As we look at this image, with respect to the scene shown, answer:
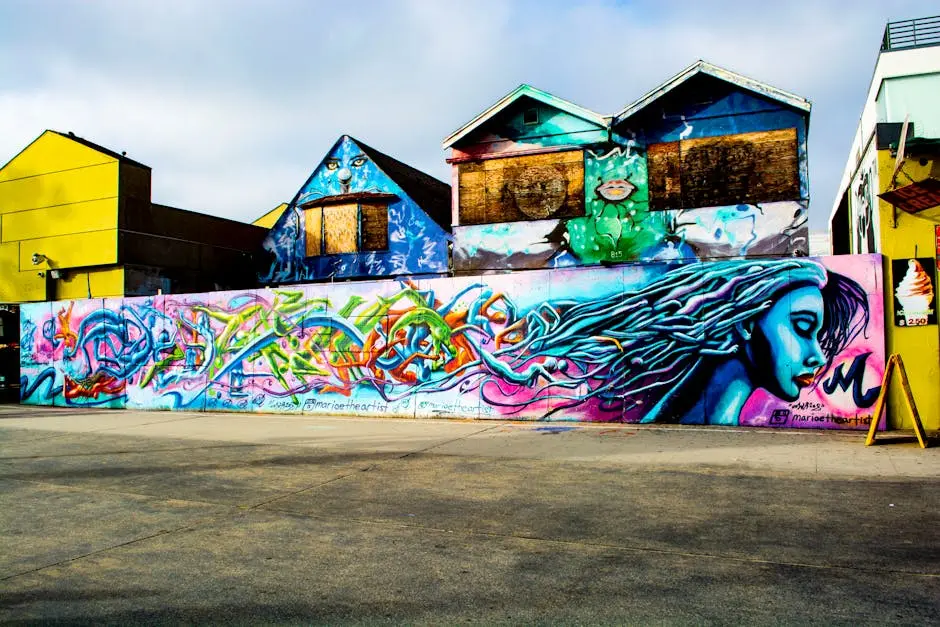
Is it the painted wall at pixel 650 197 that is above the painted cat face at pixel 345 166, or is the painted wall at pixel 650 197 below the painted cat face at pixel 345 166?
below

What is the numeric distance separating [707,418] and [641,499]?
5153 mm

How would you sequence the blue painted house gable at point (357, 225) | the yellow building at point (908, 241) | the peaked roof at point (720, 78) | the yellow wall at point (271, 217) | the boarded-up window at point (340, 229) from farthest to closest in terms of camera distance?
the yellow wall at point (271, 217), the boarded-up window at point (340, 229), the blue painted house gable at point (357, 225), the peaked roof at point (720, 78), the yellow building at point (908, 241)

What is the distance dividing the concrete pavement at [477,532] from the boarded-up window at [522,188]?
804cm

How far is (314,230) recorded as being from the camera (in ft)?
70.3

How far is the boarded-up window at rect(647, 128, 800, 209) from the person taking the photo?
1493 centimetres

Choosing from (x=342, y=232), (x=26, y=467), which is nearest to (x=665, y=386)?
(x=26, y=467)

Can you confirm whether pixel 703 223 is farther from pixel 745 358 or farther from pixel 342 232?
pixel 342 232

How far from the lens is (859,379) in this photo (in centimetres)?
1028

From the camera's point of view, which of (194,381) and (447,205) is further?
(447,205)

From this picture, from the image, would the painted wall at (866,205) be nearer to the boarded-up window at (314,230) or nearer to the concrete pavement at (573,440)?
the concrete pavement at (573,440)

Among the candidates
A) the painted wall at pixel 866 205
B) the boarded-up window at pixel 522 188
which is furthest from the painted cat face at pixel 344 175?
the painted wall at pixel 866 205

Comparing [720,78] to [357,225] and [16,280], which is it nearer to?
[357,225]

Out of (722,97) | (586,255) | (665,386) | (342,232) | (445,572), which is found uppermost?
(722,97)

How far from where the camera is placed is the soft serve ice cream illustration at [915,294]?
10.1 m
